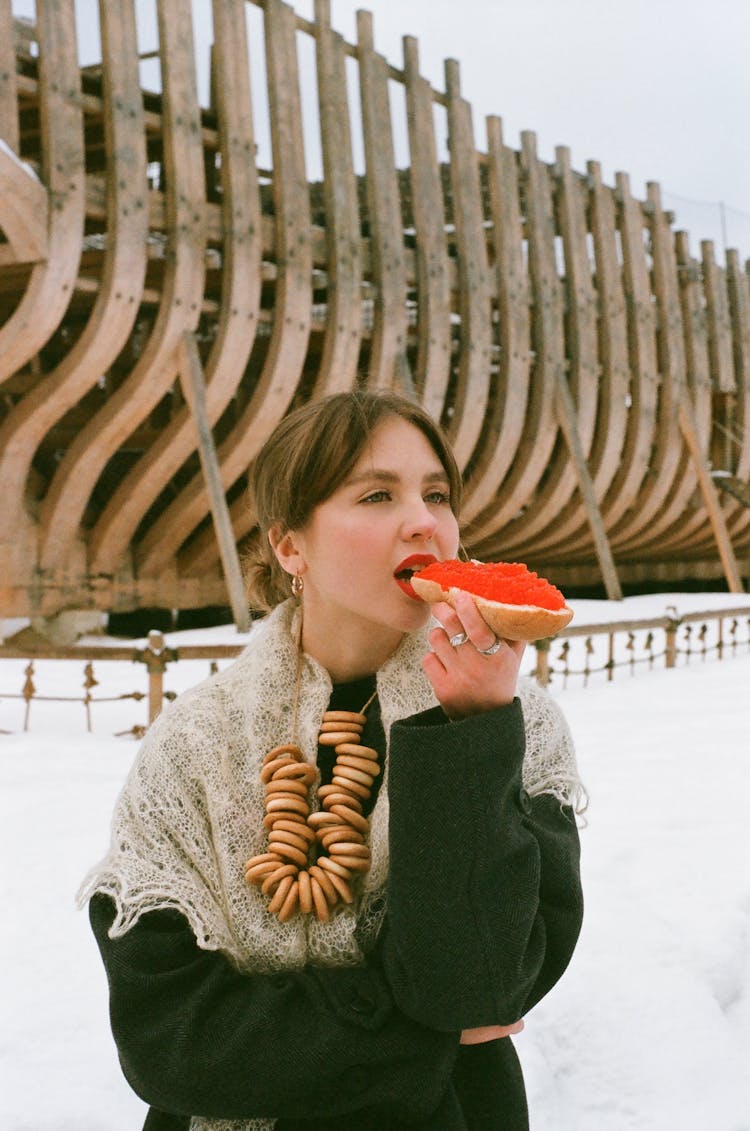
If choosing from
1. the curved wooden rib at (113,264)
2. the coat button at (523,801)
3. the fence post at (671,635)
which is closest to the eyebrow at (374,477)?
the coat button at (523,801)

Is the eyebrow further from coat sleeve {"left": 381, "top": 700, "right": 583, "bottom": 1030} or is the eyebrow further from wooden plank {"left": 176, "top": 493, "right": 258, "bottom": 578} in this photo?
wooden plank {"left": 176, "top": 493, "right": 258, "bottom": 578}

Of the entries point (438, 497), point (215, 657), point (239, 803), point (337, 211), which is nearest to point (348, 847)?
point (239, 803)

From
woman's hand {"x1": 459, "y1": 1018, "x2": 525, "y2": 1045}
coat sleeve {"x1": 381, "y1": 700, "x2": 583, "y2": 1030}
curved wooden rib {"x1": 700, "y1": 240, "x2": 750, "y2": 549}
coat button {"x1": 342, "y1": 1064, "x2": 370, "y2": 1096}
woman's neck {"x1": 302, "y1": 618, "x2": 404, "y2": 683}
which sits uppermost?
curved wooden rib {"x1": 700, "y1": 240, "x2": 750, "y2": 549}

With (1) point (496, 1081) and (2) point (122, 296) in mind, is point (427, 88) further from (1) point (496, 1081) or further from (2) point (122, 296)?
(1) point (496, 1081)

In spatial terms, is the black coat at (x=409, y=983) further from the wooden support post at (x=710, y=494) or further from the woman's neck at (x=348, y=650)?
the wooden support post at (x=710, y=494)

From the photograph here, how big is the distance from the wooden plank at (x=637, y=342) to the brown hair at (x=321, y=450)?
46.5 feet

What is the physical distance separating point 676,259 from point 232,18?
9.42 metres

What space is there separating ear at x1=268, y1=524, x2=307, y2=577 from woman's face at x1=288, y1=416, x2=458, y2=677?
0.02 meters

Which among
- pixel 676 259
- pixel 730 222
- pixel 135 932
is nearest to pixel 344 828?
pixel 135 932

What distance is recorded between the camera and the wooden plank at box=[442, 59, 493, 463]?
12.2 m

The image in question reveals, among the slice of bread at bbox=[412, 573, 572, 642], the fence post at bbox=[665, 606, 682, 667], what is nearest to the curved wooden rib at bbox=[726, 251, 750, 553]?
the fence post at bbox=[665, 606, 682, 667]

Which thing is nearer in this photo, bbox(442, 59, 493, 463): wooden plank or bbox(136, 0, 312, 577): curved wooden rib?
bbox(136, 0, 312, 577): curved wooden rib

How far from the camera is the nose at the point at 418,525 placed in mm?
1349

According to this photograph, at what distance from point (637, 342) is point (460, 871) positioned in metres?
14.7
